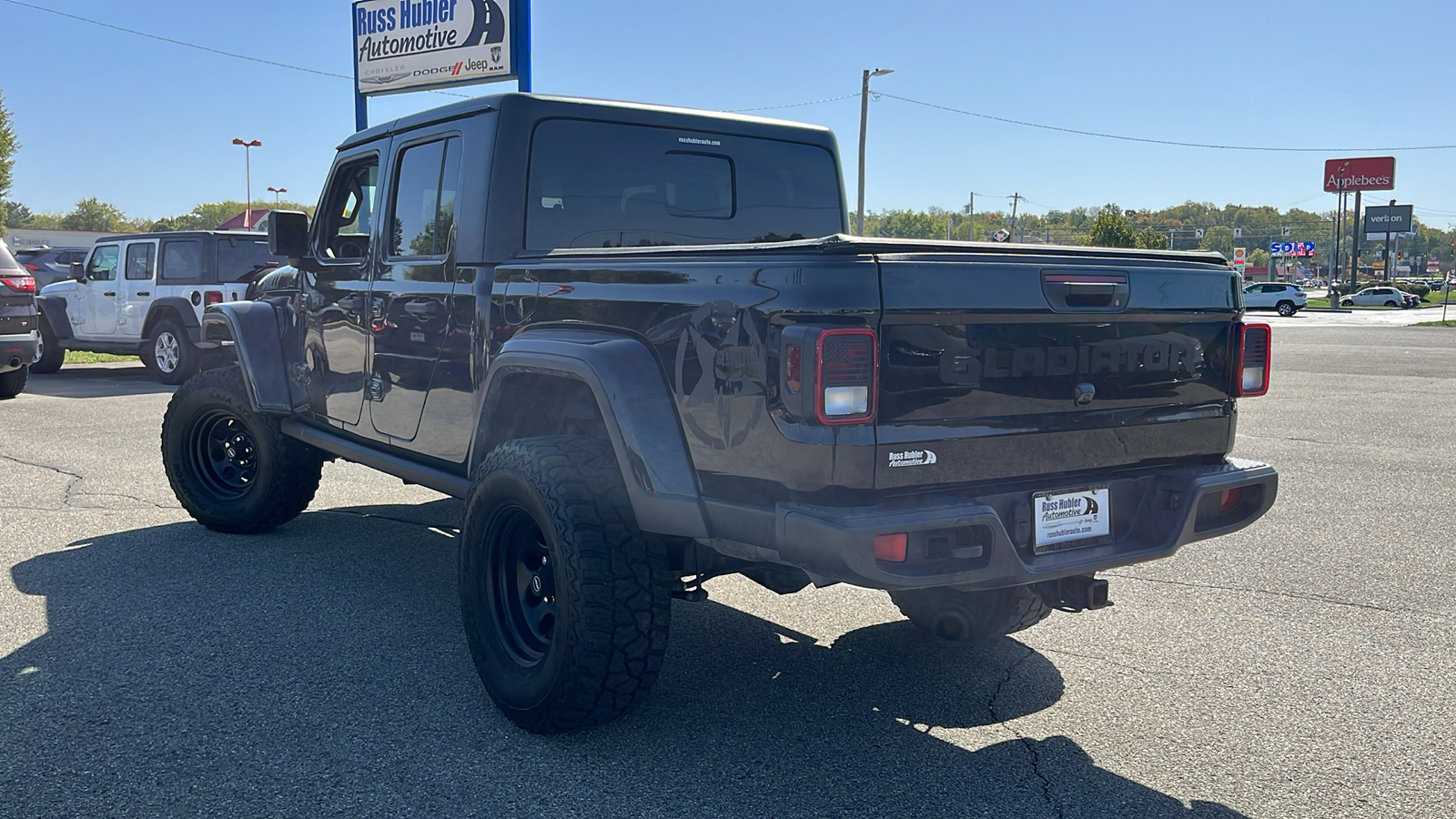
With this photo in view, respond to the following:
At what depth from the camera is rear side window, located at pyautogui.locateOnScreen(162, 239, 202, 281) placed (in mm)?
14109

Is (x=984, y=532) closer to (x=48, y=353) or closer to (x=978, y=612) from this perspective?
(x=978, y=612)

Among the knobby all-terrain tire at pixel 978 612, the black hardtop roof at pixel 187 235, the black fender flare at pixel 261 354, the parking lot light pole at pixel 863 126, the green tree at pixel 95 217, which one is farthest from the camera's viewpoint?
the green tree at pixel 95 217

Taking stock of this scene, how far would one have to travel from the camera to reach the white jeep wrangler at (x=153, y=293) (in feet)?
46.0

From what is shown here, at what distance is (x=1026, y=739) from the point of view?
3736mm

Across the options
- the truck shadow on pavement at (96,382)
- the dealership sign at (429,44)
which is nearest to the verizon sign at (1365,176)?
the dealership sign at (429,44)

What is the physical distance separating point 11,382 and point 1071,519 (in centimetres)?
1279

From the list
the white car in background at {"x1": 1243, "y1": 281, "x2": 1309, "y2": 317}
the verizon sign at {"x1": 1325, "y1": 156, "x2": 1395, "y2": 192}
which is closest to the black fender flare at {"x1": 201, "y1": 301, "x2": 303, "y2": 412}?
the white car in background at {"x1": 1243, "y1": 281, "x2": 1309, "y2": 317}

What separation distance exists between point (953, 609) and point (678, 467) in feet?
4.27

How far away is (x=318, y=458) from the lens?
6.18m

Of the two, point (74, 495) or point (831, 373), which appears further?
point (74, 495)

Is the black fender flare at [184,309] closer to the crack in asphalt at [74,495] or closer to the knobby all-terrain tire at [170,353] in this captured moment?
the knobby all-terrain tire at [170,353]

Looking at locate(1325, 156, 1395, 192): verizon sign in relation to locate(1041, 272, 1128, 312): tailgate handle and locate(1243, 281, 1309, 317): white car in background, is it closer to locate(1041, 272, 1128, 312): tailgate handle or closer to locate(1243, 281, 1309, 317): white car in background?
locate(1243, 281, 1309, 317): white car in background

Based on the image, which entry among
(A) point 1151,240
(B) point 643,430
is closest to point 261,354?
(B) point 643,430

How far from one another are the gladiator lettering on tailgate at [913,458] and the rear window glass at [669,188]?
1.95 metres
